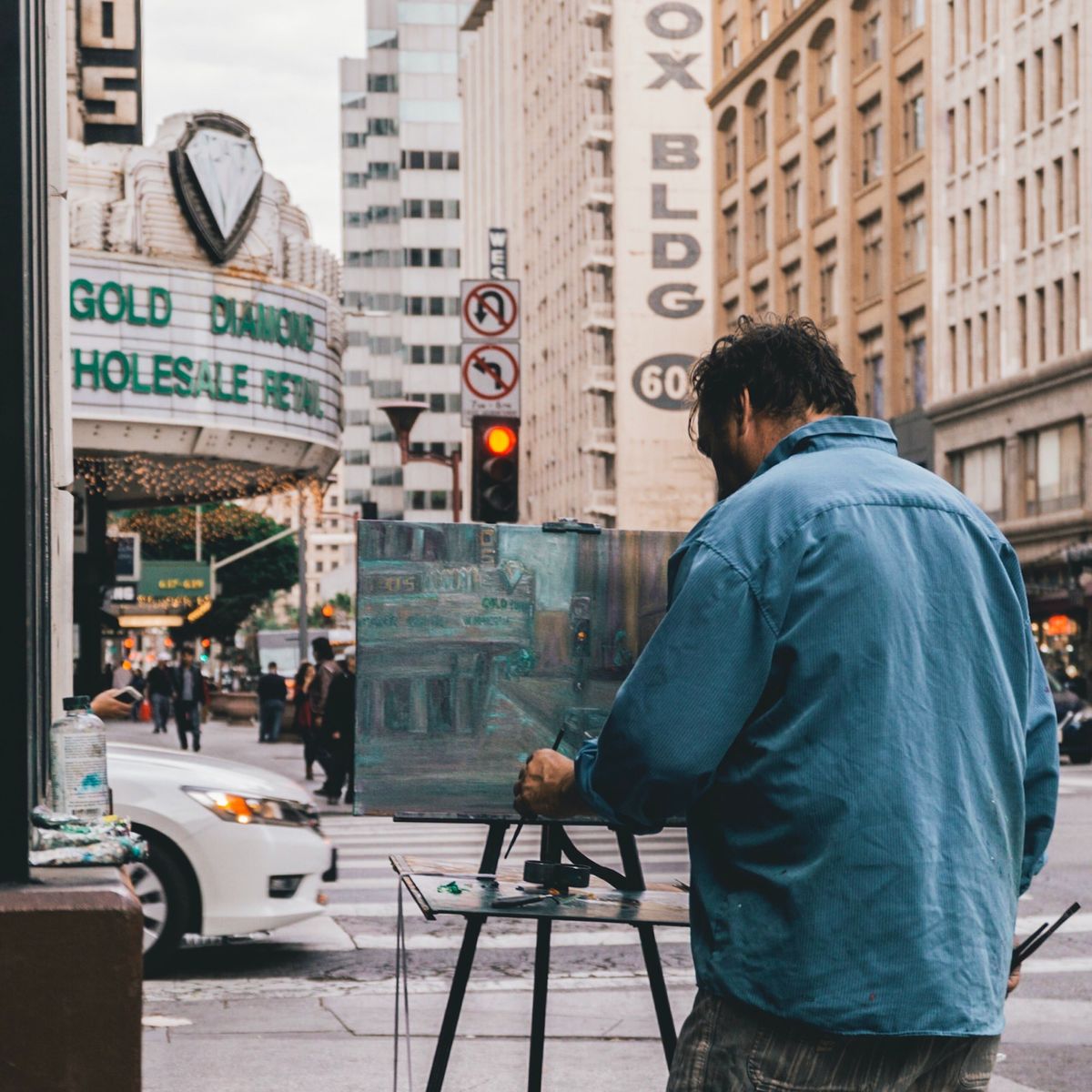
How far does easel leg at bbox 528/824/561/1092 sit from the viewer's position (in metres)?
4.68

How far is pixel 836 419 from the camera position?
3141 millimetres

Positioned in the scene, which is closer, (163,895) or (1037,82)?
(163,895)

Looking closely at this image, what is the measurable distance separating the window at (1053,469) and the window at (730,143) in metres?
24.3

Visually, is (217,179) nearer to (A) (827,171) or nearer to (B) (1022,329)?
(B) (1022,329)

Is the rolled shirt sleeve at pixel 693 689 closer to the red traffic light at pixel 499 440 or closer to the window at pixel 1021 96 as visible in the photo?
the red traffic light at pixel 499 440

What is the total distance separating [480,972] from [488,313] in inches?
315

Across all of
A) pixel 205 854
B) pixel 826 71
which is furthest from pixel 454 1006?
pixel 826 71

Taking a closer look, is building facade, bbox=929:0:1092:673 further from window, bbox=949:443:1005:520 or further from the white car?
the white car

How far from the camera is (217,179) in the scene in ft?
93.0

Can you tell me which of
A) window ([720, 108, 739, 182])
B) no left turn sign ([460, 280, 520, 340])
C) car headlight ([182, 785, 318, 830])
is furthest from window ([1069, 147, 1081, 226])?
car headlight ([182, 785, 318, 830])

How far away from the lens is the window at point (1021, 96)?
4725 cm

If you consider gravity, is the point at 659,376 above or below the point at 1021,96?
below

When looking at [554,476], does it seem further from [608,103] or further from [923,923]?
[923,923]

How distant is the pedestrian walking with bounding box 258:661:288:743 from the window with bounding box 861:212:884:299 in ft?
79.0
